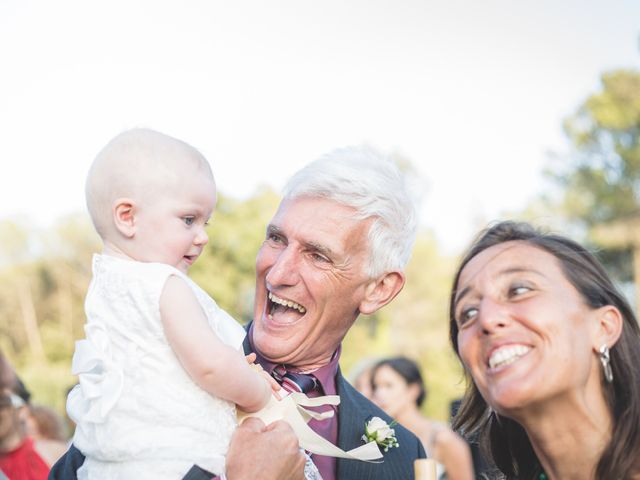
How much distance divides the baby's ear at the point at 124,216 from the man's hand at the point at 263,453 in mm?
826

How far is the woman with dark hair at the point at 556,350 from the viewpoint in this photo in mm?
2812

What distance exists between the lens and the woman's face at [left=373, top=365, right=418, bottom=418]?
27.0 feet

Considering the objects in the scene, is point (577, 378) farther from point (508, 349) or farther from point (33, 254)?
point (33, 254)

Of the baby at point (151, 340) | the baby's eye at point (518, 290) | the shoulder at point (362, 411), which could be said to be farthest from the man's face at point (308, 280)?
the baby's eye at point (518, 290)

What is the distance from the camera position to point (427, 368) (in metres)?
30.2

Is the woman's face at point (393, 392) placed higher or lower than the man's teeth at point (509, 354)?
lower

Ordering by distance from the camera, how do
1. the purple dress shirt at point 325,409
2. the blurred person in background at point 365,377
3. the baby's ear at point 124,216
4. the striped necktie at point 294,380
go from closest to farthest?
the baby's ear at point 124,216, the purple dress shirt at point 325,409, the striped necktie at point 294,380, the blurred person in background at point 365,377

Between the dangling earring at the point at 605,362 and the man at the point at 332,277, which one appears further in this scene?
the man at the point at 332,277

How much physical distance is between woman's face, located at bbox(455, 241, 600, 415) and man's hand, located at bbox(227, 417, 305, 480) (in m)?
0.77

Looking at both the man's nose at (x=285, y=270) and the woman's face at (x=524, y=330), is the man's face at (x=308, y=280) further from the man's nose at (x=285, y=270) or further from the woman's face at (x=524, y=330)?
→ the woman's face at (x=524, y=330)

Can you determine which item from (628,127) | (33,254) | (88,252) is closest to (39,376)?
(88,252)

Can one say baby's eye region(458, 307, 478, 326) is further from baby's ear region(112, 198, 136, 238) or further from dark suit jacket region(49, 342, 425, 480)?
baby's ear region(112, 198, 136, 238)

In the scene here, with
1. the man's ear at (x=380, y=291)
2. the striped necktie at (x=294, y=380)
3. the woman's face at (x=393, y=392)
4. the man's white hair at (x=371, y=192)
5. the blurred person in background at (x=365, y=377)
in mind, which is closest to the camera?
the striped necktie at (x=294, y=380)

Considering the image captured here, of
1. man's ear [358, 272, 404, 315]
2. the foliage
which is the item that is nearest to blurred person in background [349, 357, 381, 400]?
man's ear [358, 272, 404, 315]
